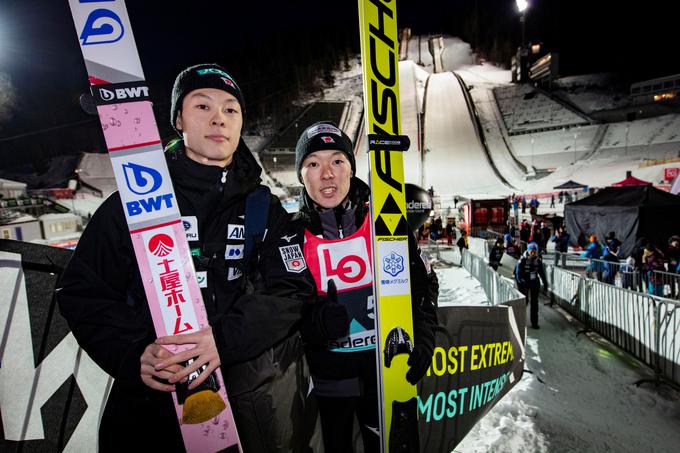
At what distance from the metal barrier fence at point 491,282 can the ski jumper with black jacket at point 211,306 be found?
12.8ft

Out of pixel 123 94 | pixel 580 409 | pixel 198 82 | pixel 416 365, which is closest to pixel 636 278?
pixel 580 409

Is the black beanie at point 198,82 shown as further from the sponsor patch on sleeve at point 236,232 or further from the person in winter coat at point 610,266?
the person in winter coat at point 610,266

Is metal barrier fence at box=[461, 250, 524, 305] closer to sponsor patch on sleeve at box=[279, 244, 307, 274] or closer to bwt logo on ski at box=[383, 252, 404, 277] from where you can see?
bwt logo on ski at box=[383, 252, 404, 277]

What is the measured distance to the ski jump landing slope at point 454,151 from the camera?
3154 cm

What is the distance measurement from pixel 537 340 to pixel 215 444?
6.36m

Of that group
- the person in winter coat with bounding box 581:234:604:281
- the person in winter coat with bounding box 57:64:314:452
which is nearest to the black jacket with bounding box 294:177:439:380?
the person in winter coat with bounding box 57:64:314:452

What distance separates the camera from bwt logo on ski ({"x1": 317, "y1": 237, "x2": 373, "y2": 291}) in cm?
213

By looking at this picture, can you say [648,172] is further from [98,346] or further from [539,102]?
[539,102]

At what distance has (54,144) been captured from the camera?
139 feet

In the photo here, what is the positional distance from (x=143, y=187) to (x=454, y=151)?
39397 millimetres

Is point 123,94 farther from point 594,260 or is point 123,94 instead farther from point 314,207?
point 594,260

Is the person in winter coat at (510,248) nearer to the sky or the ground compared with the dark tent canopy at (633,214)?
nearer to the ground

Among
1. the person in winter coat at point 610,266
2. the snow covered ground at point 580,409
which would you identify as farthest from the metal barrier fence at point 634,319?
the person in winter coat at point 610,266

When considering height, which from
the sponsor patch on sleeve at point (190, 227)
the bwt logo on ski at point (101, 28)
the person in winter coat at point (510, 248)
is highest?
the bwt logo on ski at point (101, 28)
